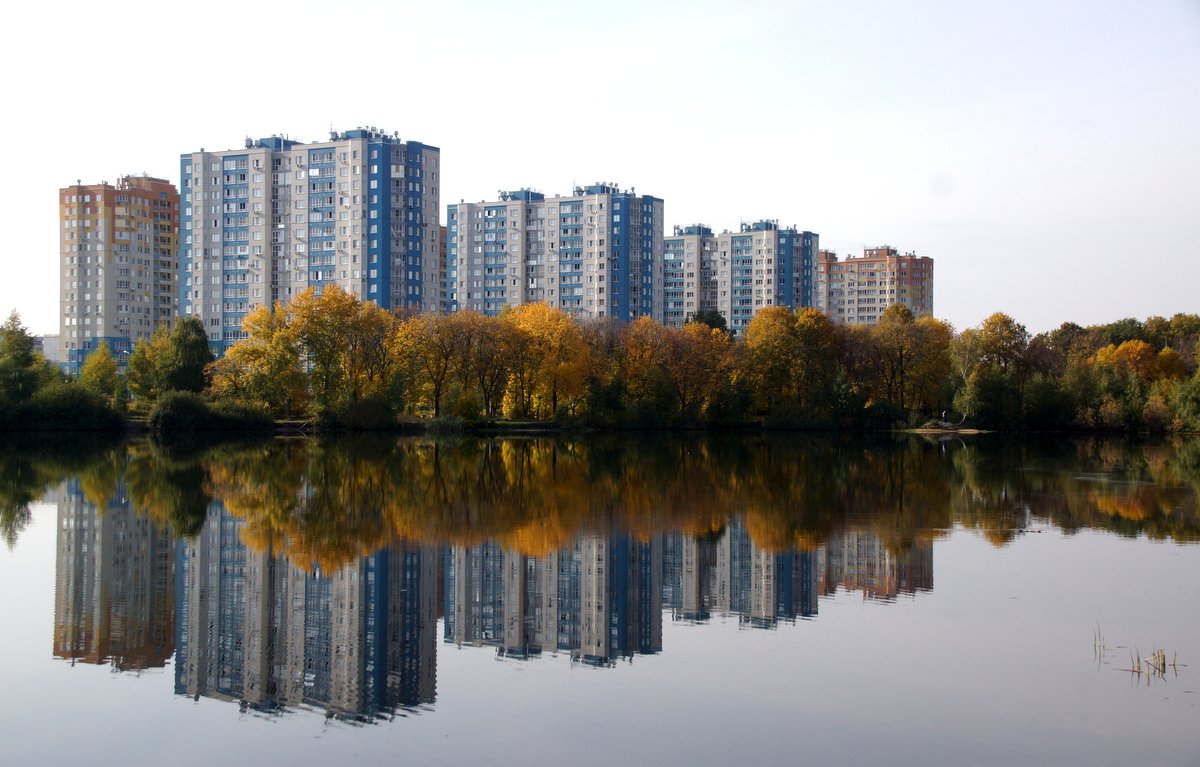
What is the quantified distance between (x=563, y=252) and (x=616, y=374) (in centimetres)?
4746

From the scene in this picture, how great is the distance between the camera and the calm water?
11.6m

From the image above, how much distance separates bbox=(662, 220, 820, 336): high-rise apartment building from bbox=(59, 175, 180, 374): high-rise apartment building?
209ft

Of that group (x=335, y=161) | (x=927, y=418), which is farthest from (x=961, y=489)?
(x=335, y=161)

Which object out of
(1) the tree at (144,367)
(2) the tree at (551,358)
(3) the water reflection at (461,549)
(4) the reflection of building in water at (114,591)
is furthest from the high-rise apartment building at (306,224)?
(4) the reflection of building in water at (114,591)

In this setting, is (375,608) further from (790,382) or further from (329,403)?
(790,382)

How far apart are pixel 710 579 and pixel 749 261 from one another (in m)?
126

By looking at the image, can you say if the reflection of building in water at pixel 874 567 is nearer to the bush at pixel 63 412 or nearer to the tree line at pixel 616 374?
the tree line at pixel 616 374

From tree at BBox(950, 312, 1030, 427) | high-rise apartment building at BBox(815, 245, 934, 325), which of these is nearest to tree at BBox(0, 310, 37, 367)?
tree at BBox(950, 312, 1030, 427)

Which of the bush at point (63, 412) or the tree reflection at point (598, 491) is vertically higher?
the bush at point (63, 412)

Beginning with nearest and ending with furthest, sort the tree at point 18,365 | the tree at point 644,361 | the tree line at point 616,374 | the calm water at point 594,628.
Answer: the calm water at point 594,628, the tree at point 18,365, the tree line at point 616,374, the tree at point 644,361

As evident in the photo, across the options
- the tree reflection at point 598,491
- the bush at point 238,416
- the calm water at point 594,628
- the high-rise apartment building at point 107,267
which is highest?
the high-rise apartment building at point 107,267

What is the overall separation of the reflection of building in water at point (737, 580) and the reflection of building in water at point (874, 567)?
0.43 meters

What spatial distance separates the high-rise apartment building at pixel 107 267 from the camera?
11338 centimetres

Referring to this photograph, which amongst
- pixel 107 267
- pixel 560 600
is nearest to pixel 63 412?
pixel 107 267
